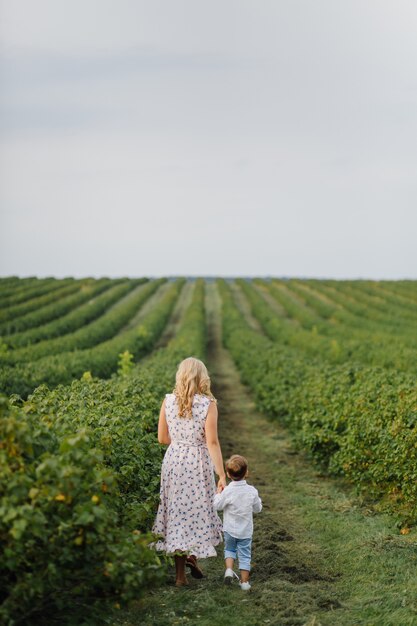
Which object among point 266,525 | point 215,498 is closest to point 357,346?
point 266,525

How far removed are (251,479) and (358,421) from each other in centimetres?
234

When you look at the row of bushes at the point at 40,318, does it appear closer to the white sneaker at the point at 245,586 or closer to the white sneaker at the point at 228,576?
the white sneaker at the point at 228,576

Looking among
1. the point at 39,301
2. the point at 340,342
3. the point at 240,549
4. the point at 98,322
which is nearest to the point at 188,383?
the point at 240,549

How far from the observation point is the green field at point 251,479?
4.94 metres

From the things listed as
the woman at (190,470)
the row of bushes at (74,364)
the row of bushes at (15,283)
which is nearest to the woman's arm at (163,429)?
the woman at (190,470)

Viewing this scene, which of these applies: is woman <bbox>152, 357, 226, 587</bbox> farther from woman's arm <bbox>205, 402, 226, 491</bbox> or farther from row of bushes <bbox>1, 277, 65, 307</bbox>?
row of bushes <bbox>1, 277, 65, 307</bbox>

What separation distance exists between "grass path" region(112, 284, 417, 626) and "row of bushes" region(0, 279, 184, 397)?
8596 millimetres

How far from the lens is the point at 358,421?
12.2 m

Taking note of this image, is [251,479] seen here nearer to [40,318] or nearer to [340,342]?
[340,342]

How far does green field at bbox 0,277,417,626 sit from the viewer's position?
16.2 ft

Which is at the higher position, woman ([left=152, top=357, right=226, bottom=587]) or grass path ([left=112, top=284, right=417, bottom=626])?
woman ([left=152, top=357, right=226, bottom=587])

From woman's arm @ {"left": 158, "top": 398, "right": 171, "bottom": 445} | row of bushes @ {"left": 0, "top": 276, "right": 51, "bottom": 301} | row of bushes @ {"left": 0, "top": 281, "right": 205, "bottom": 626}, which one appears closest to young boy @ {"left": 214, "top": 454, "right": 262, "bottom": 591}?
woman's arm @ {"left": 158, "top": 398, "right": 171, "bottom": 445}

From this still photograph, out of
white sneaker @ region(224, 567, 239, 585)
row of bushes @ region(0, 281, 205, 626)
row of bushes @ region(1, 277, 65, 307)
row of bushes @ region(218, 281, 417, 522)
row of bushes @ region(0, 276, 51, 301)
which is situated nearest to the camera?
row of bushes @ region(0, 281, 205, 626)

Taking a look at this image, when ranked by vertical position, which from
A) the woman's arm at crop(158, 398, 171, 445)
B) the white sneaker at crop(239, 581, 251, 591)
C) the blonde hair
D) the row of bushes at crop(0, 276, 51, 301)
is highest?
the blonde hair
